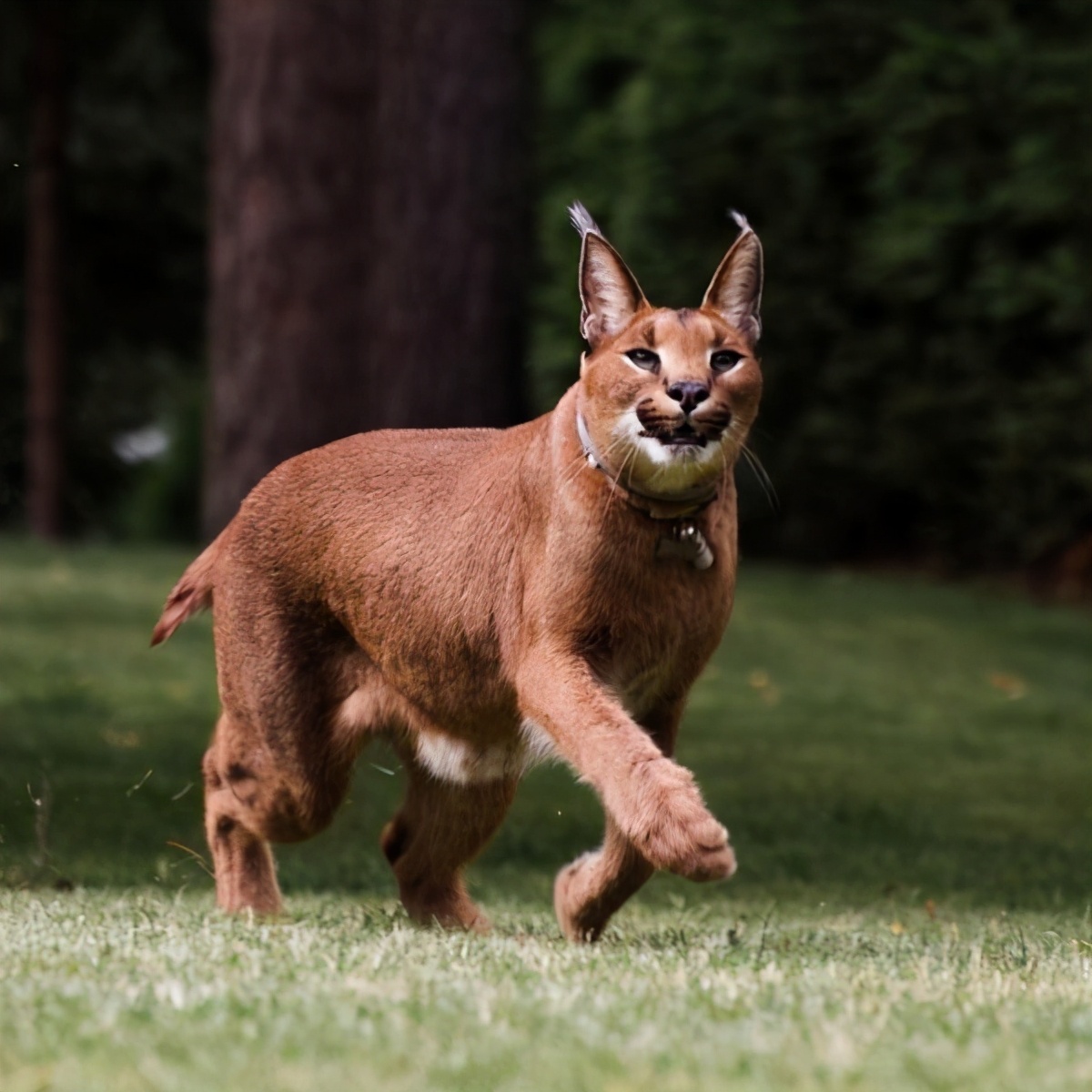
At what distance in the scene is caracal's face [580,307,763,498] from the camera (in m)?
4.21

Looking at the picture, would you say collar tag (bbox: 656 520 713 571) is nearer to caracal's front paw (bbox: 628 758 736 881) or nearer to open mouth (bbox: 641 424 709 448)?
open mouth (bbox: 641 424 709 448)

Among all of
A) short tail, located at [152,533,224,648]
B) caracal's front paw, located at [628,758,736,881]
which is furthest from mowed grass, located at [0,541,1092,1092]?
short tail, located at [152,533,224,648]

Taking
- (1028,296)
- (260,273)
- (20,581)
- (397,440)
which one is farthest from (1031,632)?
(397,440)

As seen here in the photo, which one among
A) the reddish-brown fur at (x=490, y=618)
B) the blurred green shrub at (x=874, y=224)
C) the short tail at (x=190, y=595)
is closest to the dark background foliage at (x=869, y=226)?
the blurred green shrub at (x=874, y=224)

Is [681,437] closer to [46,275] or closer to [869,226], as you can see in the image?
[869,226]

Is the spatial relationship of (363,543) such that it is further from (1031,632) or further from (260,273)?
(1031,632)

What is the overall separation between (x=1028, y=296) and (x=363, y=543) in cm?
812

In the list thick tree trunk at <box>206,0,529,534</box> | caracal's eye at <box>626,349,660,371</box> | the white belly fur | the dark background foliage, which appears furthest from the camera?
the dark background foliage

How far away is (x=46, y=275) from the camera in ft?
58.4

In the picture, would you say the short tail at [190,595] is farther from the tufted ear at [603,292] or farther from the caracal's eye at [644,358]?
the caracal's eye at [644,358]

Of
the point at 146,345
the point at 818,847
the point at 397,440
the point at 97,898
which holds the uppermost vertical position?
the point at 397,440

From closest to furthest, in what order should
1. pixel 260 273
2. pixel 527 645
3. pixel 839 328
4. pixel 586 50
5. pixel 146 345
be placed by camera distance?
pixel 527 645 → pixel 260 273 → pixel 839 328 → pixel 586 50 → pixel 146 345

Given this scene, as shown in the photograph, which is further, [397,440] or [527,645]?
[397,440]

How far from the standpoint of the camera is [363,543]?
499 centimetres
